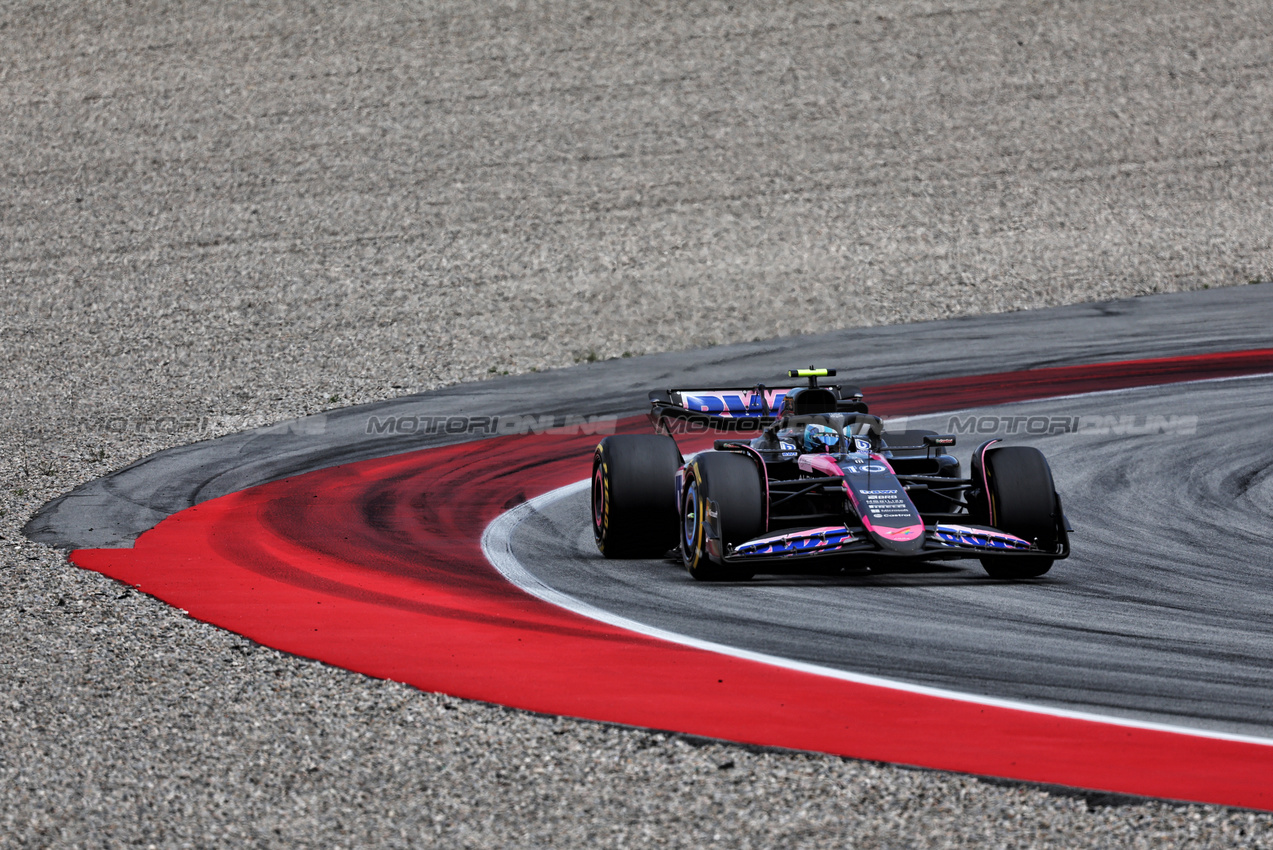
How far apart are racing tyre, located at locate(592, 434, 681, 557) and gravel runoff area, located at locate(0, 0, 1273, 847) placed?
291 cm

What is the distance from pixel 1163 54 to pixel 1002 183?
755cm

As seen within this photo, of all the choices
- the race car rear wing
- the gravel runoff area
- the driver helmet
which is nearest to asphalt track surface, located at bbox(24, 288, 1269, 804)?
the driver helmet

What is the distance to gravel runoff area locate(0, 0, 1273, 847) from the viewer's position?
16.9 feet

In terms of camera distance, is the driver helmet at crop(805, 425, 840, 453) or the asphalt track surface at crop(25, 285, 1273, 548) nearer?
the driver helmet at crop(805, 425, 840, 453)

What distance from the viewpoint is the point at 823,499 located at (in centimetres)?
909

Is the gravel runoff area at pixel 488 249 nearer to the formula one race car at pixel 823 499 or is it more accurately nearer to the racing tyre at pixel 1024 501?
the formula one race car at pixel 823 499

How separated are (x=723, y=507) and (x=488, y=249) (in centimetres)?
1986

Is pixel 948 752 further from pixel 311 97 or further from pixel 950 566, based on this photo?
pixel 311 97

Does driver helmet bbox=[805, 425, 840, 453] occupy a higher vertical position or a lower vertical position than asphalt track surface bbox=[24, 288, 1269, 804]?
higher

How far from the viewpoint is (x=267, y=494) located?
1309 cm

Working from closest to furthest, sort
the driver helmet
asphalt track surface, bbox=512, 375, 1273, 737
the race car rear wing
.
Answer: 1. asphalt track surface, bbox=512, 375, 1273, 737
2. the driver helmet
3. the race car rear wing

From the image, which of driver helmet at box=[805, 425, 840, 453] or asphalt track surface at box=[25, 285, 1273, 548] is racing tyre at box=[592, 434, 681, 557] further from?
asphalt track surface at box=[25, 285, 1273, 548]

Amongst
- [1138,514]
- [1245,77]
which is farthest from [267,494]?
[1245,77]

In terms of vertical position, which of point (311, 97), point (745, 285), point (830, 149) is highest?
point (311, 97)
